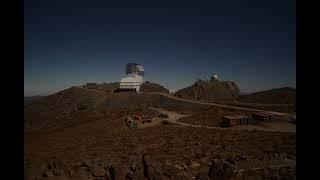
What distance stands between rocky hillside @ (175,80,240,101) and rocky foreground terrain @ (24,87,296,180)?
53.1 ft

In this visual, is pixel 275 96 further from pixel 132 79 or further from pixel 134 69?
pixel 134 69

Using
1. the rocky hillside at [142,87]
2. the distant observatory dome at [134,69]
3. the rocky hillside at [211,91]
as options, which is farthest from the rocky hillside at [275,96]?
the distant observatory dome at [134,69]

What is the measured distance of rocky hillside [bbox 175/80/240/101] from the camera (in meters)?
42.6

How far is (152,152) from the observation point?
14.2 m

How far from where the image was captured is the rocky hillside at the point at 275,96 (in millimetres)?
34812

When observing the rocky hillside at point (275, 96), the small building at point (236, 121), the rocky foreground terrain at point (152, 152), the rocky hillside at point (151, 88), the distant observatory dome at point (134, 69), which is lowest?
the rocky foreground terrain at point (152, 152)

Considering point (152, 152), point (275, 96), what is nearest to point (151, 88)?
point (275, 96)

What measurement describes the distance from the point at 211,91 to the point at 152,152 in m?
30.5

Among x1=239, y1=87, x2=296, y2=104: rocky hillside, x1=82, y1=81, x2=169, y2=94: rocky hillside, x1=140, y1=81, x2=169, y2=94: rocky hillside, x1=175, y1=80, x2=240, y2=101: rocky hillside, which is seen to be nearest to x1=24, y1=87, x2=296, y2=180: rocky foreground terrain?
x1=239, y1=87, x2=296, y2=104: rocky hillside

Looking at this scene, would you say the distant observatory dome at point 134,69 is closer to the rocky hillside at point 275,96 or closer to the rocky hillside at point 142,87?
the rocky hillside at point 142,87

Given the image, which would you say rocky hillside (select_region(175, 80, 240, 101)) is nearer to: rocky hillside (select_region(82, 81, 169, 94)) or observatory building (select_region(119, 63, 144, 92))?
rocky hillside (select_region(82, 81, 169, 94))

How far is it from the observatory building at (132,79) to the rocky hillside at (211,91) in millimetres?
7290
